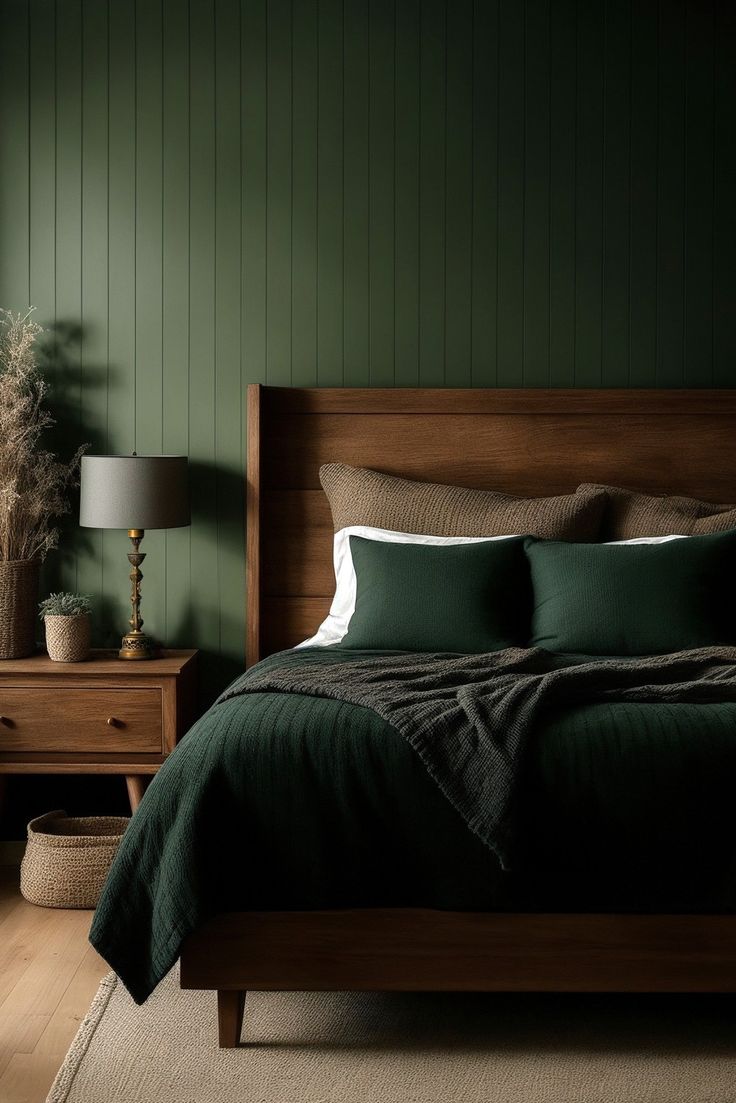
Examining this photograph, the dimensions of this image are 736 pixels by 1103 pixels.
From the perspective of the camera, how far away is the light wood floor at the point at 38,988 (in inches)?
83.6

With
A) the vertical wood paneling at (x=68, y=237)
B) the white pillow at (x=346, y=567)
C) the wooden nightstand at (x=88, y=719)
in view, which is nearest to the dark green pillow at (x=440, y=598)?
the white pillow at (x=346, y=567)

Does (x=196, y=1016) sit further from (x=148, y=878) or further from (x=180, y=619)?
(x=180, y=619)

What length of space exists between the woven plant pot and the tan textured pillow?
89 centimetres

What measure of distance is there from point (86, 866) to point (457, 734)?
1392 millimetres

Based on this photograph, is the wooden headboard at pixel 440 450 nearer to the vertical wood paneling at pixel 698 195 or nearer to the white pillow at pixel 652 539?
the vertical wood paneling at pixel 698 195

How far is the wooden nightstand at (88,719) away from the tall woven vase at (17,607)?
7.1 inches

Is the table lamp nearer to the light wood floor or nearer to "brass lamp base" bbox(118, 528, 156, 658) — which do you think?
"brass lamp base" bbox(118, 528, 156, 658)

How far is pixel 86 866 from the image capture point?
296 centimetres

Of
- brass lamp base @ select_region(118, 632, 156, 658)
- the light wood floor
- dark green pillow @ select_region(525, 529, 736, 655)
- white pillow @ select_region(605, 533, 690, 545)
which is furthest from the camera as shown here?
brass lamp base @ select_region(118, 632, 156, 658)

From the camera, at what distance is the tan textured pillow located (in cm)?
339

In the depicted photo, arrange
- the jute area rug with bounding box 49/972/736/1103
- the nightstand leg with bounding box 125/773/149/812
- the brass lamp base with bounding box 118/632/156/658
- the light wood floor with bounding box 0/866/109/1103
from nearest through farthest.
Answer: the jute area rug with bounding box 49/972/736/1103, the light wood floor with bounding box 0/866/109/1103, the nightstand leg with bounding box 125/773/149/812, the brass lamp base with bounding box 118/632/156/658

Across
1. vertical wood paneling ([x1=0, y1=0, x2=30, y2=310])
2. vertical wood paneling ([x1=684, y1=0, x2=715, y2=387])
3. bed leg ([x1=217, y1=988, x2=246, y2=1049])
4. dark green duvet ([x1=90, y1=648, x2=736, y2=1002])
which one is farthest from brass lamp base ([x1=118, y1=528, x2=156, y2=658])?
vertical wood paneling ([x1=684, y1=0, x2=715, y2=387])

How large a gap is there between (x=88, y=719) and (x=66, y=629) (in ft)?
0.99

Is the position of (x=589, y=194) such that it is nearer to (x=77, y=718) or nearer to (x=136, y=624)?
(x=136, y=624)
